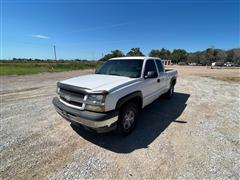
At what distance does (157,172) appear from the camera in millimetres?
2678

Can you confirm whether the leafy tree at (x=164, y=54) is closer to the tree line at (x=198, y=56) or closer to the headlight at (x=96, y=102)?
the tree line at (x=198, y=56)

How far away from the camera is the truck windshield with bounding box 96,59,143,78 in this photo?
4.26 m

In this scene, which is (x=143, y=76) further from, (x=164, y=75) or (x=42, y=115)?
(x=42, y=115)

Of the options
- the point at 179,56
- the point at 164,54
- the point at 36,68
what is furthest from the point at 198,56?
the point at 36,68

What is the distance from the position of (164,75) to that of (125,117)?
2.96 m

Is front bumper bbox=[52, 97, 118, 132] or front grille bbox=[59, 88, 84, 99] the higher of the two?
front grille bbox=[59, 88, 84, 99]

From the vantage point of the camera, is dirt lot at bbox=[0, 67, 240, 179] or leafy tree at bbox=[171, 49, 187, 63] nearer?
dirt lot at bbox=[0, 67, 240, 179]

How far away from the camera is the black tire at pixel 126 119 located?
3481 mm

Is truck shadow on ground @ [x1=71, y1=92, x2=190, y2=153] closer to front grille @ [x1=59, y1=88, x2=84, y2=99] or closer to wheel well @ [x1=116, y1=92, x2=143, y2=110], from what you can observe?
wheel well @ [x1=116, y1=92, x2=143, y2=110]

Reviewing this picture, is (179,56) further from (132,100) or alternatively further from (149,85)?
(132,100)

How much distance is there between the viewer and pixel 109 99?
A: 9.93 feet

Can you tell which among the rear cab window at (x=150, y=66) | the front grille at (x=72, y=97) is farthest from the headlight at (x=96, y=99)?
the rear cab window at (x=150, y=66)

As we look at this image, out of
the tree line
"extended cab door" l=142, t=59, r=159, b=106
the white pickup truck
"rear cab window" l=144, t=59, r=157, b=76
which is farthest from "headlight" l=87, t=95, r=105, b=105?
the tree line

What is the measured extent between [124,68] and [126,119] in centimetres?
155
